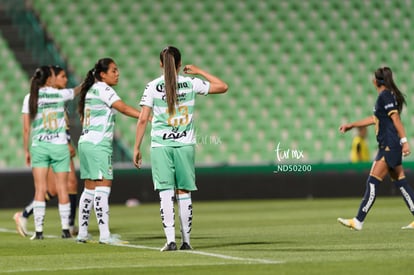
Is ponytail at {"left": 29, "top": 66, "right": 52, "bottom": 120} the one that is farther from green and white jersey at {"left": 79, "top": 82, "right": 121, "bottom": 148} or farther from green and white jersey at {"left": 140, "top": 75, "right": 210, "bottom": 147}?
green and white jersey at {"left": 140, "top": 75, "right": 210, "bottom": 147}

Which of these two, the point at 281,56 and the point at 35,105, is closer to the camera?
the point at 35,105

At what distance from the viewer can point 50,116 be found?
13.9 meters

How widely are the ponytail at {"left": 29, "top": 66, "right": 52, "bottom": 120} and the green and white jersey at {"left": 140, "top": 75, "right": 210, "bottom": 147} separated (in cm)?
336

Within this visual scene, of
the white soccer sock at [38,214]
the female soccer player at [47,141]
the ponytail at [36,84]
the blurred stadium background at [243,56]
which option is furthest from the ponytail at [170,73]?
the blurred stadium background at [243,56]

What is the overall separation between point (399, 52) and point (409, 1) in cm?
231

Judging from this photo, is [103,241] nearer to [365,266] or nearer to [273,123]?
[365,266]

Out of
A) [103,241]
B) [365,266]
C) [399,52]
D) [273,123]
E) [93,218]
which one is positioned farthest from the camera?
[399,52]

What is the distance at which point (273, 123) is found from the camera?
28.9m

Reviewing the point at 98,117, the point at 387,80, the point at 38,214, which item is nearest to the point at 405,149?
the point at 387,80

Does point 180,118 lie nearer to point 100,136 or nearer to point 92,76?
point 100,136

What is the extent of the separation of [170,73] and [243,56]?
65.4 ft

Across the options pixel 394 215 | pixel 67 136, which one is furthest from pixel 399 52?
pixel 67 136

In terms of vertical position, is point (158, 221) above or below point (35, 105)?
below

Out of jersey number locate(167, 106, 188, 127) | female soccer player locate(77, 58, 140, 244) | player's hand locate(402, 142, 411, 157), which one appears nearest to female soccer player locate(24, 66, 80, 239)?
female soccer player locate(77, 58, 140, 244)
